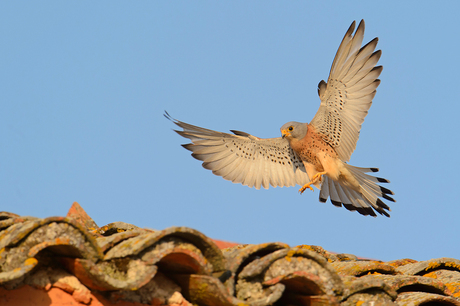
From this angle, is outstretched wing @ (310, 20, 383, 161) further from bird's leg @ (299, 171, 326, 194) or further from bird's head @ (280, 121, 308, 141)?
bird's leg @ (299, 171, 326, 194)

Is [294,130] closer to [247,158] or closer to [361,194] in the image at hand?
[247,158]

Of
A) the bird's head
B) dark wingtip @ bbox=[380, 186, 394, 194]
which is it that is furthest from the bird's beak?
dark wingtip @ bbox=[380, 186, 394, 194]

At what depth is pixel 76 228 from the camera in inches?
83.8

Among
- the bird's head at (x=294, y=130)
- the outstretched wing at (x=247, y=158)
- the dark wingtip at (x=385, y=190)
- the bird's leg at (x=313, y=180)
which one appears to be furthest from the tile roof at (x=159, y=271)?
the dark wingtip at (x=385, y=190)

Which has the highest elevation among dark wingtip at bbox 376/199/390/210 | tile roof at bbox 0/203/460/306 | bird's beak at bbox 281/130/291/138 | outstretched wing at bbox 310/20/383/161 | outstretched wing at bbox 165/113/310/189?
outstretched wing at bbox 310/20/383/161

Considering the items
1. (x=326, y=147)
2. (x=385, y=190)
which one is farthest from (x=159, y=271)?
(x=385, y=190)

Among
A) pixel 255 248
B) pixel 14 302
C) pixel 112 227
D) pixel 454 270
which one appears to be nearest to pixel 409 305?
pixel 255 248

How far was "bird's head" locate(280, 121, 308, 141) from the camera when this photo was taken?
21.2 feet

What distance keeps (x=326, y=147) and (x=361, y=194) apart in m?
1.02

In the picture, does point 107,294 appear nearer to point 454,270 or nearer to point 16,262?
point 16,262

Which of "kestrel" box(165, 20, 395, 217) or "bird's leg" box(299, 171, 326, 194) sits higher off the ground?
"kestrel" box(165, 20, 395, 217)

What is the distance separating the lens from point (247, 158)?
6906mm

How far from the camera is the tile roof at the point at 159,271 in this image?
2.08 metres

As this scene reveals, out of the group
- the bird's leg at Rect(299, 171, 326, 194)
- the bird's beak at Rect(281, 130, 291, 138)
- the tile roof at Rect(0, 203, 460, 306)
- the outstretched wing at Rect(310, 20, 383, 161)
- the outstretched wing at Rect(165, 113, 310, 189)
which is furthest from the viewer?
the outstretched wing at Rect(165, 113, 310, 189)
